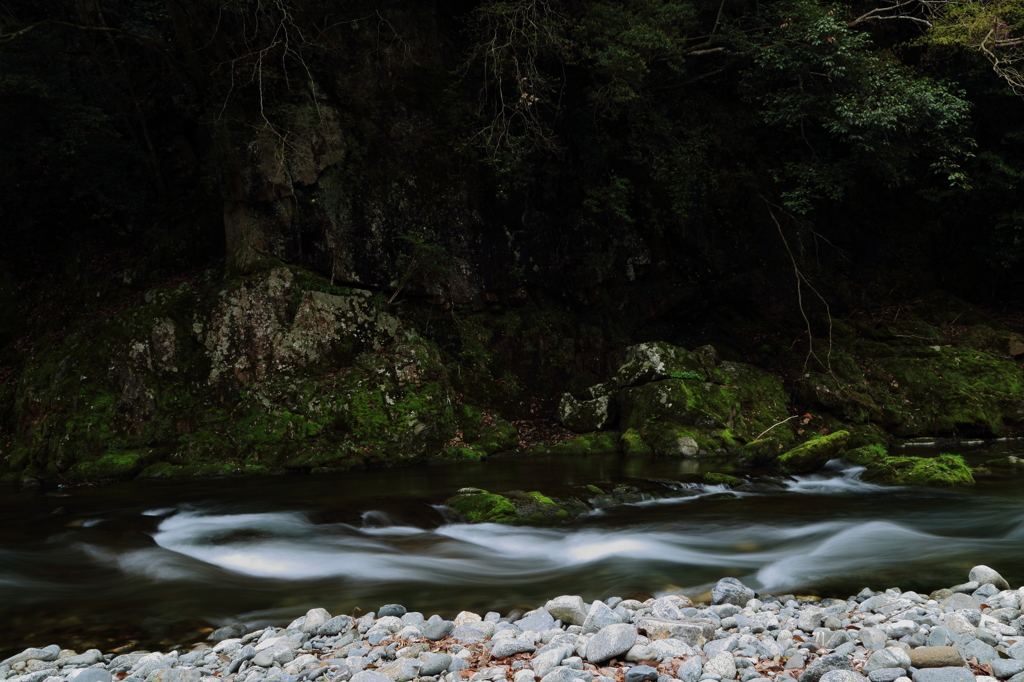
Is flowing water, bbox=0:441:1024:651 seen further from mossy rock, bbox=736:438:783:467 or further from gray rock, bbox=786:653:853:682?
gray rock, bbox=786:653:853:682

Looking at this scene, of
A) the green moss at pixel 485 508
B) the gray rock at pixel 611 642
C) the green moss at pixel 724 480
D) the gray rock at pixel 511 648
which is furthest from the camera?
the green moss at pixel 724 480

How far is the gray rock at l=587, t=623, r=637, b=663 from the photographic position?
3.23m

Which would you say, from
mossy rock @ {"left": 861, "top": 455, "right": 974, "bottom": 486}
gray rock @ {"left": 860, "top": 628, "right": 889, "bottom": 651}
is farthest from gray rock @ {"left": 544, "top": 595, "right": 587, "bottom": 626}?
mossy rock @ {"left": 861, "top": 455, "right": 974, "bottom": 486}

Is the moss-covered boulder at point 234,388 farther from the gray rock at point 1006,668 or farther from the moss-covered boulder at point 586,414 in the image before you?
the gray rock at point 1006,668

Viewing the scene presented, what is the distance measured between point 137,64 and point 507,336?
1065 centimetres

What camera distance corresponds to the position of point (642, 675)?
2.95 m

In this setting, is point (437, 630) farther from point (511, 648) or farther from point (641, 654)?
point (641, 654)

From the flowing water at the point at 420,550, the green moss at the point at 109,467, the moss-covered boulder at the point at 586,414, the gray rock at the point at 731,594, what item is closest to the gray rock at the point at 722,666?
the gray rock at the point at 731,594

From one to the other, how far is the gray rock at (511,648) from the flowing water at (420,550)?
1.31 m

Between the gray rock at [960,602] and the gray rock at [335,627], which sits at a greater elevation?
the gray rock at [960,602]

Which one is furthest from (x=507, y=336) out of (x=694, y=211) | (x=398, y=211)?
(x=694, y=211)

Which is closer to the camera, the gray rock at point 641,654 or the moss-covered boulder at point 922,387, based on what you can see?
the gray rock at point 641,654

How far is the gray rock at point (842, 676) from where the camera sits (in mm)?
2773

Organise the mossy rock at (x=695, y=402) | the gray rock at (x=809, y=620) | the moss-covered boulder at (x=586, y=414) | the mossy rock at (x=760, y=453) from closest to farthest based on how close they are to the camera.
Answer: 1. the gray rock at (x=809, y=620)
2. the mossy rock at (x=760, y=453)
3. the mossy rock at (x=695, y=402)
4. the moss-covered boulder at (x=586, y=414)
